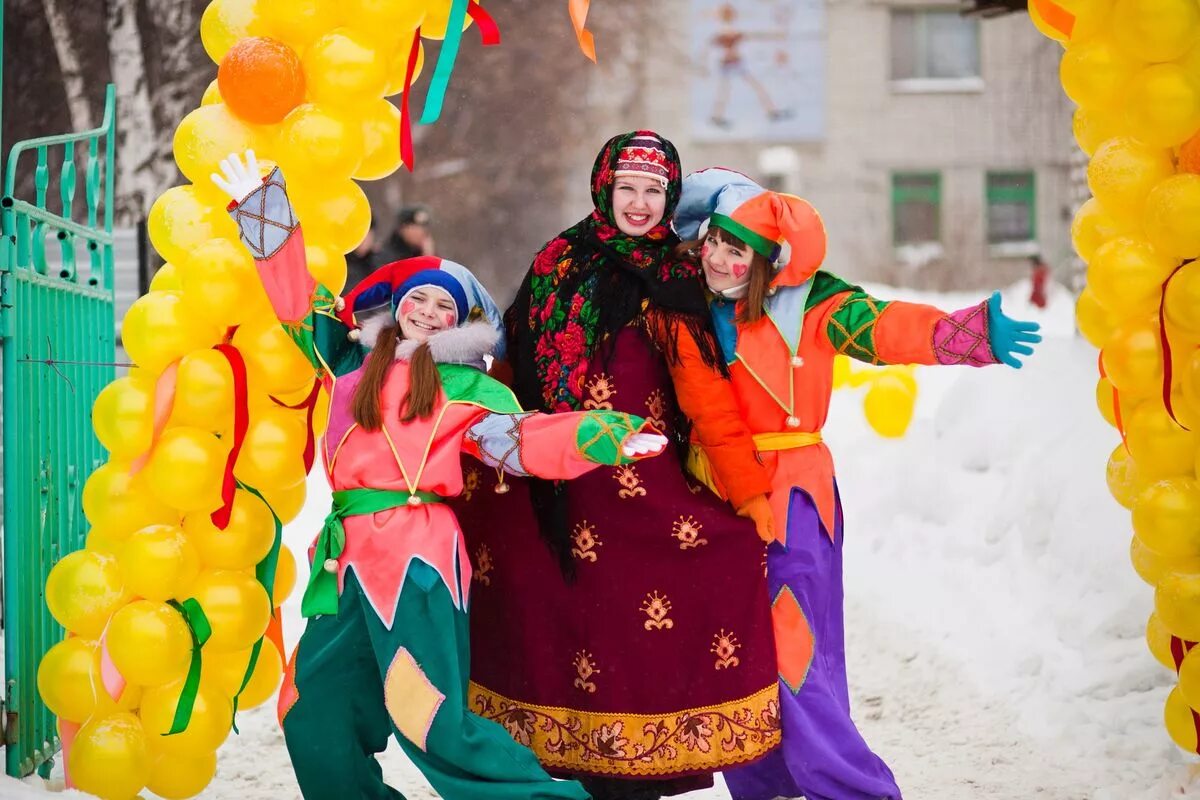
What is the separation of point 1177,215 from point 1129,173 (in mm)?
260

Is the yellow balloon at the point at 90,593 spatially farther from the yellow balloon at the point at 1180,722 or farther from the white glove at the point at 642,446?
the yellow balloon at the point at 1180,722

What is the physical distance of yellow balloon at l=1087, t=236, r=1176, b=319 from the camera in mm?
4281

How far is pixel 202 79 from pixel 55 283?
4.06 m

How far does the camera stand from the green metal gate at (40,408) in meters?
4.21

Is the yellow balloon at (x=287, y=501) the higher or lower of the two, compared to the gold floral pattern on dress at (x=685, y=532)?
higher

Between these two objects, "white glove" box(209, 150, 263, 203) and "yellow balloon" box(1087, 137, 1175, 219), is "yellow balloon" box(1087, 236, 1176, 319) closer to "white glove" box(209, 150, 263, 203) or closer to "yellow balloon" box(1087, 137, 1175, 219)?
"yellow balloon" box(1087, 137, 1175, 219)

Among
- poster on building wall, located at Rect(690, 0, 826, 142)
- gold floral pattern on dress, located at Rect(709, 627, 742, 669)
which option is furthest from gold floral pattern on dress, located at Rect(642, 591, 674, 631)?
poster on building wall, located at Rect(690, 0, 826, 142)

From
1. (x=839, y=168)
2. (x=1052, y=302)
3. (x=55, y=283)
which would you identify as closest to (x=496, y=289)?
(x=839, y=168)

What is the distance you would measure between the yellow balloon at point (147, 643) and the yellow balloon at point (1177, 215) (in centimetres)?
278

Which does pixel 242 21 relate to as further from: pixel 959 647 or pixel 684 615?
pixel 959 647

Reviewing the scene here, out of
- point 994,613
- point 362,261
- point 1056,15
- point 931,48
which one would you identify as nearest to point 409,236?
point 362,261

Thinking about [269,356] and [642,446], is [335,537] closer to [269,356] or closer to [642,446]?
[269,356]

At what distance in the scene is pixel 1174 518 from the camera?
13.9 feet

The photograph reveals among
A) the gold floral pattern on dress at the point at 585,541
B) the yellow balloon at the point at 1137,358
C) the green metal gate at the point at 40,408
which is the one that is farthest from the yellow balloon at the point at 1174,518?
the green metal gate at the point at 40,408
